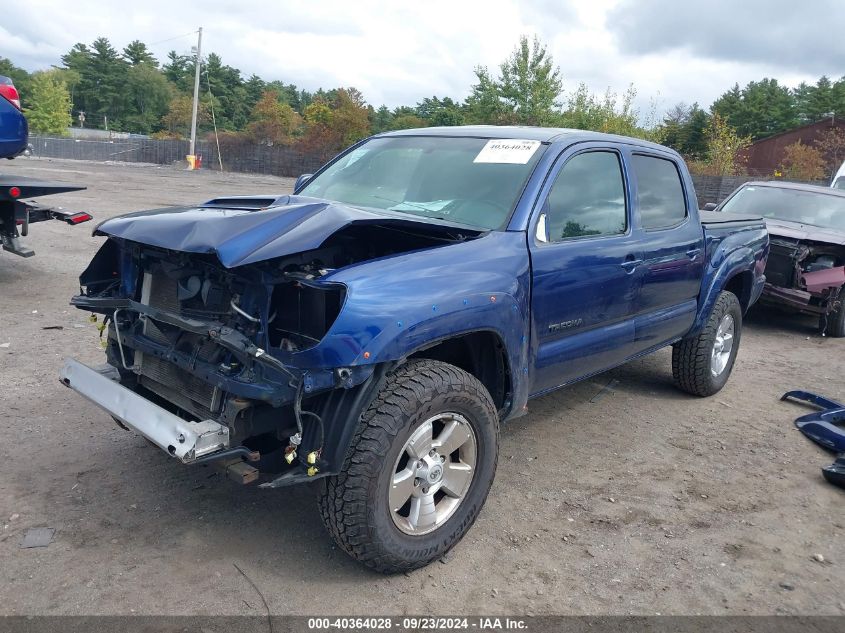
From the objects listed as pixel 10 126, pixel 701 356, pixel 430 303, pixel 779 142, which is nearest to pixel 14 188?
pixel 10 126

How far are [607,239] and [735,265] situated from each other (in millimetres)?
2097

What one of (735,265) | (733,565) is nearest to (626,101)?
(735,265)

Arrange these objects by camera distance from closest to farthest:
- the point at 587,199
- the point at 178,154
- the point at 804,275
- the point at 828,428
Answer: the point at 587,199
the point at 828,428
the point at 804,275
the point at 178,154

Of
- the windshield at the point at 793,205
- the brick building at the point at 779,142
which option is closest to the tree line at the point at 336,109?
the brick building at the point at 779,142

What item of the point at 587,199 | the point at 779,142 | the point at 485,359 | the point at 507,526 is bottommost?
the point at 507,526

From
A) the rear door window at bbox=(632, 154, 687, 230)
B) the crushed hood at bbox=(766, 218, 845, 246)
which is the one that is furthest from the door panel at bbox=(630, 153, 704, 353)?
the crushed hood at bbox=(766, 218, 845, 246)

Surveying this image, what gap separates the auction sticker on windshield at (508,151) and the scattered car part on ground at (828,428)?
8.84ft

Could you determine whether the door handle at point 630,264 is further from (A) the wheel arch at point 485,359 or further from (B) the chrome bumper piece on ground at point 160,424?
(B) the chrome bumper piece on ground at point 160,424

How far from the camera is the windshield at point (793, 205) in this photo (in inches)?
355

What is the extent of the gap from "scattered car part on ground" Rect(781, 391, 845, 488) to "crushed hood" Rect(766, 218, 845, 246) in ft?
10.1

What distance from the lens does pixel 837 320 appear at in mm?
8414

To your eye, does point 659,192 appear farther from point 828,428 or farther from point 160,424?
point 160,424

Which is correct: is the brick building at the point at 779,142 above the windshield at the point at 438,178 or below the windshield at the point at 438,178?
above

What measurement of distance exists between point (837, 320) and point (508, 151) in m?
6.45
